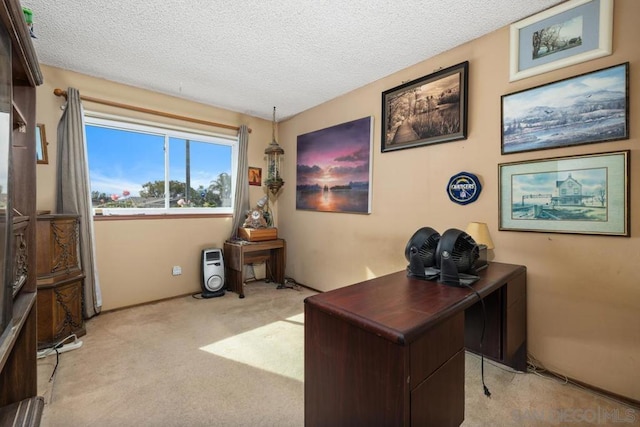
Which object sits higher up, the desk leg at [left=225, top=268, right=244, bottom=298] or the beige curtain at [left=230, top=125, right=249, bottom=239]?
the beige curtain at [left=230, top=125, right=249, bottom=239]

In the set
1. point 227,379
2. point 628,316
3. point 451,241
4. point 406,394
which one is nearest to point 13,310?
point 227,379

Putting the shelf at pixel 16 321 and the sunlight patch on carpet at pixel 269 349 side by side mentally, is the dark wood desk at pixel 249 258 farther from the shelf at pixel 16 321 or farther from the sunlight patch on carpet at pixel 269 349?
the shelf at pixel 16 321

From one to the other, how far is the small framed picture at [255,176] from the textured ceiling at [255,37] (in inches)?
49.4

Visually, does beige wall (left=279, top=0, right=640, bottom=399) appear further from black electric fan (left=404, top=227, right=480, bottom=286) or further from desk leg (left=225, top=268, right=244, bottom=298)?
desk leg (left=225, top=268, right=244, bottom=298)

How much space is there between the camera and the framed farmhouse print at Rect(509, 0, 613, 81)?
1641mm

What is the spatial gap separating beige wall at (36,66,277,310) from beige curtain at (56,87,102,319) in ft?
0.27

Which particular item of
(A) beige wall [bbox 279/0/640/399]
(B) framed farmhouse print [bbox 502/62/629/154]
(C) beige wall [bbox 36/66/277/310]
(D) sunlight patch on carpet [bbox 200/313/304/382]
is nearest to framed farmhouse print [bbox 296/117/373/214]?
(A) beige wall [bbox 279/0/640/399]

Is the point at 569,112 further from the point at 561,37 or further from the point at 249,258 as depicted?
the point at 249,258

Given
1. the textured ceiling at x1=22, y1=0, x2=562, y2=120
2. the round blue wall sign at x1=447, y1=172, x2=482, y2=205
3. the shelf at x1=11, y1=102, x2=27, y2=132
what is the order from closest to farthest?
the shelf at x1=11, y1=102, x2=27, y2=132
the textured ceiling at x1=22, y1=0, x2=562, y2=120
the round blue wall sign at x1=447, y1=172, x2=482, y2=205

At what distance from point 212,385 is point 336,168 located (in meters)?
2.43

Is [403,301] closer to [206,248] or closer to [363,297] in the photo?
[363,297]

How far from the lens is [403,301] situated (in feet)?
3.98

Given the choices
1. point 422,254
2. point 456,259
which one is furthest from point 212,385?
point 456,259

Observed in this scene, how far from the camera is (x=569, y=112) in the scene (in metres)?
1.75
